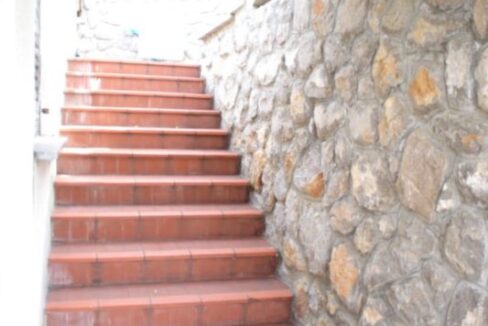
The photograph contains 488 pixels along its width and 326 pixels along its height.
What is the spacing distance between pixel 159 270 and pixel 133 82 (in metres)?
2.13

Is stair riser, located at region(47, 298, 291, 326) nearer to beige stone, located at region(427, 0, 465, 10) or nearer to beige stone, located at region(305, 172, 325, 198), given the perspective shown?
beige stone, located at region(305, 172, 325, 198)

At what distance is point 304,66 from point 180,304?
4.34 feet

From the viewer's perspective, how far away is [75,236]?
287 centimetres

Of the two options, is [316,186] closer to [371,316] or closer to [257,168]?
[371,316]

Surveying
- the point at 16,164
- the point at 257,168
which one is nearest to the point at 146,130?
the point at 257,168

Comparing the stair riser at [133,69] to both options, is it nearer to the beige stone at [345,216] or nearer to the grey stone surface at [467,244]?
the beige stone at [345,216]

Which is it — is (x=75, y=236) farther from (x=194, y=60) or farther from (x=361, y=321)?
(x=194, y=60)

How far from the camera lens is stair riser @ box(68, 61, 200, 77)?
4453 mm

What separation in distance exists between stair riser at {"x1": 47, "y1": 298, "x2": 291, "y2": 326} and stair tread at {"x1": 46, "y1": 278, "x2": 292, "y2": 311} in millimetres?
23

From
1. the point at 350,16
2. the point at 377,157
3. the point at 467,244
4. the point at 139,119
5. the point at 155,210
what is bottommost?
the point at 155,210

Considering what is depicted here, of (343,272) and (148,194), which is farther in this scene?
(148,194)

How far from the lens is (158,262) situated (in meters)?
2.75

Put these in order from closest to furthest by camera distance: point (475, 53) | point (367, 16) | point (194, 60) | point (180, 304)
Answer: point (475, 53) → point (367, 16) → point (180, 304) → point (194, 60)

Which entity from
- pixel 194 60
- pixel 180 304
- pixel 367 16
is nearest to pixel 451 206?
pixel 367 16
